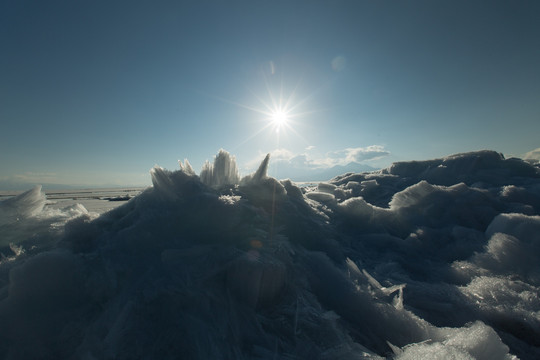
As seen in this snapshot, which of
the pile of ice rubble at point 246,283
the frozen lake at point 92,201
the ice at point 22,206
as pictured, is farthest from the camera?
the frozen lake at point 92,201

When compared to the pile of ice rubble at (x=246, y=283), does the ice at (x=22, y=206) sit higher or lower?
higher

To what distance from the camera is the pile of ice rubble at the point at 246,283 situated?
8.52ft

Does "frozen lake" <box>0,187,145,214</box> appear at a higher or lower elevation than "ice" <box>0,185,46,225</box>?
lower

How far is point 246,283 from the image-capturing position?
3.24 m

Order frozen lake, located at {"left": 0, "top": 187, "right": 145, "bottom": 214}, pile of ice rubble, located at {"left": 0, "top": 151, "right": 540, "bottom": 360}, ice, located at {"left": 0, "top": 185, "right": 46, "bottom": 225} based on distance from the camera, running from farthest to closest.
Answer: frozen lake, located at {"left": 0, "top": 187, "right": 145, "bottom": 214} → ice, located at {"left": 0, "top": 185, "right": 46, "bottom": 225} → pile of ice rubble, located at {"left": 0, "top": 151, "right": 540, "bottom": 360}

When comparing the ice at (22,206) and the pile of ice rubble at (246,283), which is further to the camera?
the ice at (22,206)

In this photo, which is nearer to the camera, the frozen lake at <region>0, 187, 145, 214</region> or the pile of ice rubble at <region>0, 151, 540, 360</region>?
the pile of ice rubble at <region>0, 151, 540, 360</region>

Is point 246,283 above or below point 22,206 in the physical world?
below

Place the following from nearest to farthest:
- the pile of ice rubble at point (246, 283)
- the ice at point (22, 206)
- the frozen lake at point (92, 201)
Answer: the pile of ice rubble at point (246, 283), the ice at point (22, 206), the frozen lake at point (92, 201)

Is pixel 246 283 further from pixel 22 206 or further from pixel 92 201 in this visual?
pixel 92 201

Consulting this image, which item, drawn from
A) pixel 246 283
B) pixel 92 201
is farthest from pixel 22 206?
pixel 92 201

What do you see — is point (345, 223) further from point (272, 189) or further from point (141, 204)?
point (141, 204)

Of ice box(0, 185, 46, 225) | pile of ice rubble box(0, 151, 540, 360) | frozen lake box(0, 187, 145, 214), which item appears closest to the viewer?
pile of ice rubble box(0, 151, 540, 360)

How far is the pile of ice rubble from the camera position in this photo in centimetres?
260
